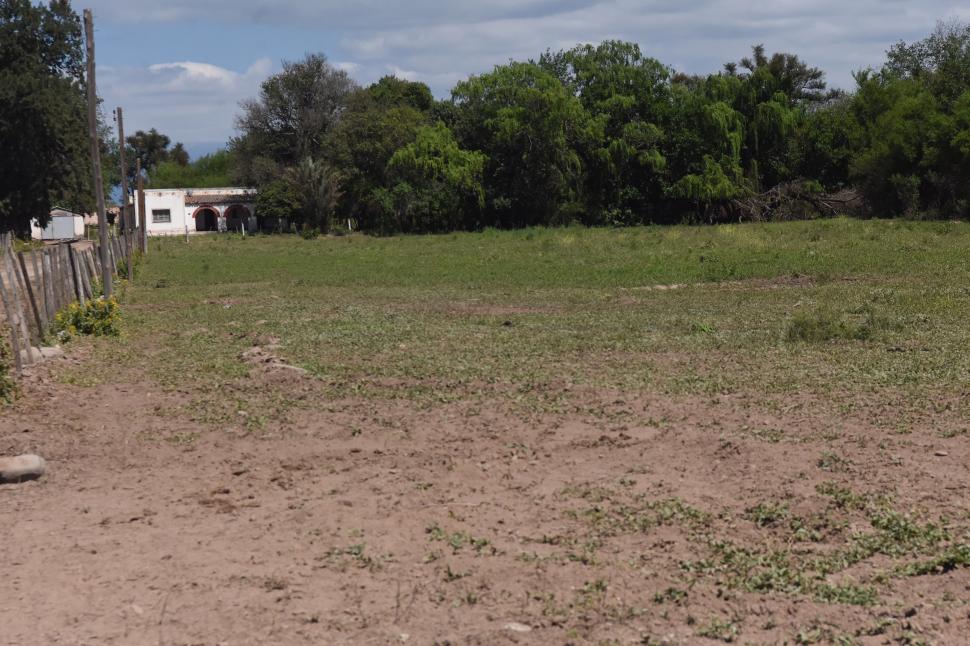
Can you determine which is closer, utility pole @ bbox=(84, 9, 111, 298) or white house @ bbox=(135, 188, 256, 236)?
utility pole @ bbox=(84, 9, 111, 298)

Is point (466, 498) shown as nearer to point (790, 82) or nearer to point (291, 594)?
point (291, 594)

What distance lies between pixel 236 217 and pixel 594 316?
239 feet

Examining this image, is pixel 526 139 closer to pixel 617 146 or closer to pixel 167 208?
pixel 617 146

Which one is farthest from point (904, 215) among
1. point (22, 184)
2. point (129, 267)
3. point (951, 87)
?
point (22, 184)

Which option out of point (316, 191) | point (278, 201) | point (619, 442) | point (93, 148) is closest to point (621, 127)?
point (316, 191)

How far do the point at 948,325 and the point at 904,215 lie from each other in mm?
39539

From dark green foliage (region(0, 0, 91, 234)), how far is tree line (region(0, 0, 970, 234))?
94 mm

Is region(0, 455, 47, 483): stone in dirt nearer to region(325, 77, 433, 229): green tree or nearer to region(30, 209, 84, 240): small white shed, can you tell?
region(325, 77, 433, 229): green tree

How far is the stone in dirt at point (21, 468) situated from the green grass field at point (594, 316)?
143 inches

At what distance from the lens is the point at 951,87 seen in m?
57.1

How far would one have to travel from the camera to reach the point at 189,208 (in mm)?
85688

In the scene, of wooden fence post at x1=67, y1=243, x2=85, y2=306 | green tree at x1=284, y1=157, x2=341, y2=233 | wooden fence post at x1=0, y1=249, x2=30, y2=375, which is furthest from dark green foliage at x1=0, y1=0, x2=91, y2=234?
wooden fence post at x1=0, y1=249, x2=30, y2=375

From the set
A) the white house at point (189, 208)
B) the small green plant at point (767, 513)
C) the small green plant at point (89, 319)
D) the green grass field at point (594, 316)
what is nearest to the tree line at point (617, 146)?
the white house at point (189, 208)

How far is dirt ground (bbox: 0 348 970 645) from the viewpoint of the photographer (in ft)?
17.5
